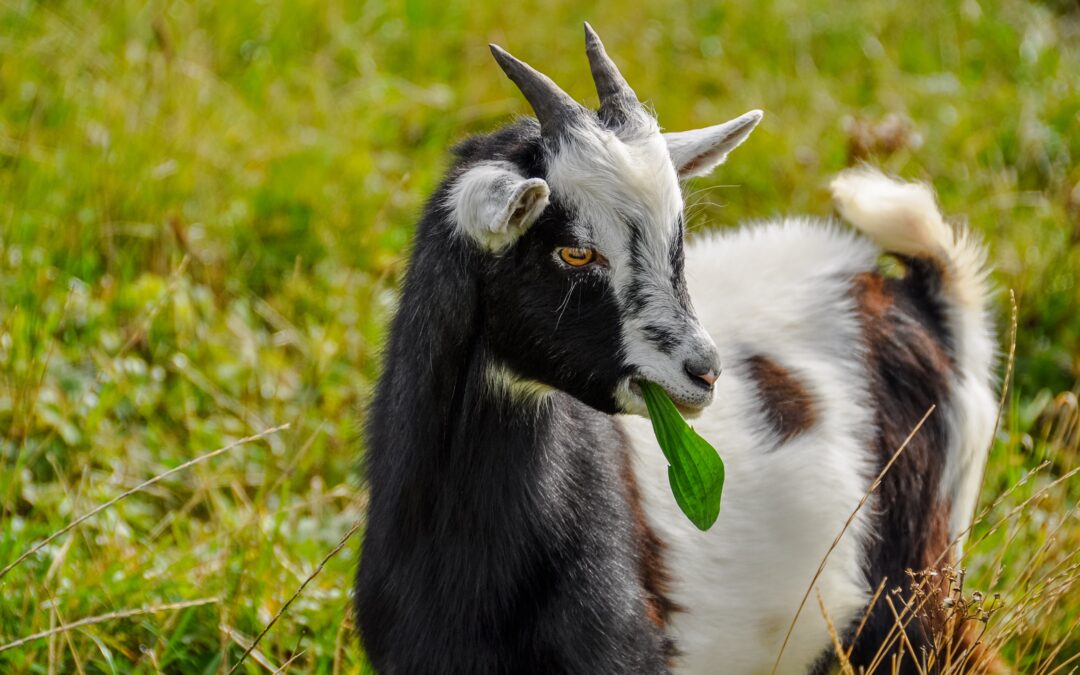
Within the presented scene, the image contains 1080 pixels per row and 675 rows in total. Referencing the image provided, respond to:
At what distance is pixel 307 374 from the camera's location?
4.75 m

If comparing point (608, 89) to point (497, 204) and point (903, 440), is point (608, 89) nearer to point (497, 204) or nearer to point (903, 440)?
point (497, 204)

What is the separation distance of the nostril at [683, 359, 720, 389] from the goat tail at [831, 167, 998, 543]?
1.27m

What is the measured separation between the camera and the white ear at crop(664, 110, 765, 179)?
9.77 ft

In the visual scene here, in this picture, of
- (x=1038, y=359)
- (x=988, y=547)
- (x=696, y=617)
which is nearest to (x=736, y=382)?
(x=696, y=617)

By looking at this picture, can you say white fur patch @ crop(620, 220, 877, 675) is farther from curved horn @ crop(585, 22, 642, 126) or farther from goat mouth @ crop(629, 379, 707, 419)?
curved horn @ crop(585, 22, 642, 126)

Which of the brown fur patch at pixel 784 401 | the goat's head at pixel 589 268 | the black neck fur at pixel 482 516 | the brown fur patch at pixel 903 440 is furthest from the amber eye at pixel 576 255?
the brown fur patch at pixel 903 440

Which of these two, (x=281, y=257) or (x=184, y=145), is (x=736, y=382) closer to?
(x=281, y=257)

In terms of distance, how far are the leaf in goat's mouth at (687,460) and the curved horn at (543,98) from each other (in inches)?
22.4

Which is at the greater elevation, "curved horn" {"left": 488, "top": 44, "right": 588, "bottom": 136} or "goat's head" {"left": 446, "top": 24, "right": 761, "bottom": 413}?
"curved horn" {"left": 488, "top": 44, "right": 588, "bottom": 136}

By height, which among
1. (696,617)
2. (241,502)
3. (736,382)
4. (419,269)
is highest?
(419,269)

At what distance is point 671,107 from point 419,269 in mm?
4098

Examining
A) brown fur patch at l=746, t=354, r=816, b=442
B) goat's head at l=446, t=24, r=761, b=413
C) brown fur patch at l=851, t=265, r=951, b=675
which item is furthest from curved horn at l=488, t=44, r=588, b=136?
brown fur patch at l=851, t=265, r=951, b=675

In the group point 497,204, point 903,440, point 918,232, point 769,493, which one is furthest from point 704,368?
point 918,232

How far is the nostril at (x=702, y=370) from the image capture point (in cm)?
260
